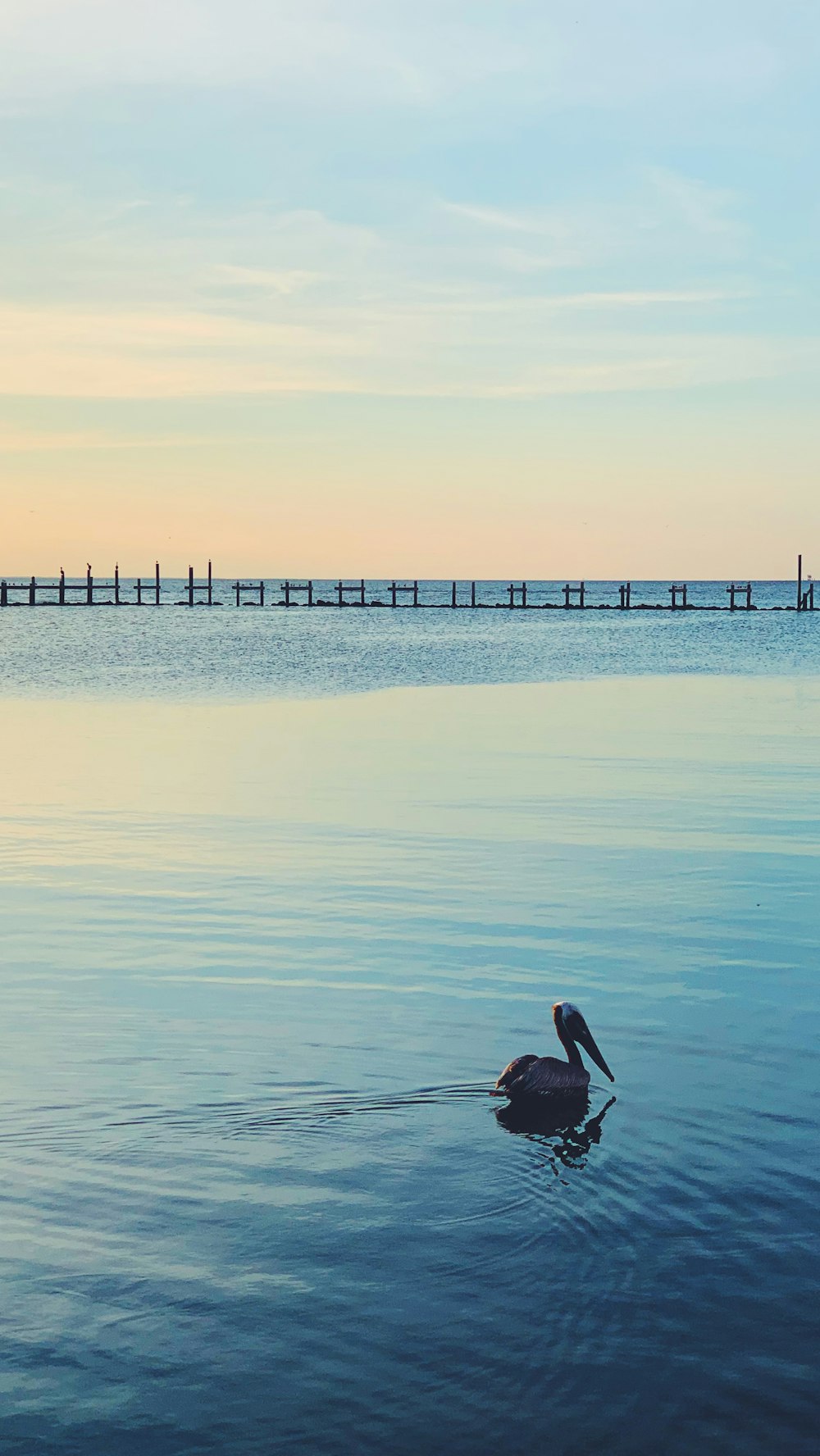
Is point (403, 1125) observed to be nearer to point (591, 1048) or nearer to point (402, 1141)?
point (402, 1141)

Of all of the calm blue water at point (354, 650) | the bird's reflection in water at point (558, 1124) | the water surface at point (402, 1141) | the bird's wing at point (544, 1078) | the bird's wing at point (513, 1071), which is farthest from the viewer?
the calm blue water at point (354, 650)

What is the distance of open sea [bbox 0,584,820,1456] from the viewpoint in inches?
235

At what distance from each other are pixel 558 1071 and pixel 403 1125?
3.34ft

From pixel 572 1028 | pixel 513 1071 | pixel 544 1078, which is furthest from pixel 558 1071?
pixel 572 1028

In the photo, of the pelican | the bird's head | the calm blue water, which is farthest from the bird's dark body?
the calm blue water

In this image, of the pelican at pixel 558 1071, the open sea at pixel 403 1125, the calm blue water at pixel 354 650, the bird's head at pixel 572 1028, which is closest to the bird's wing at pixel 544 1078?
the pelican at pixel 558 1071

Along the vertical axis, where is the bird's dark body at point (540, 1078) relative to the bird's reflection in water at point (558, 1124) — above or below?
above

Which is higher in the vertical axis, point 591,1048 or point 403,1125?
point 591,1048

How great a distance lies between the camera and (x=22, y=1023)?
1062 centimetres

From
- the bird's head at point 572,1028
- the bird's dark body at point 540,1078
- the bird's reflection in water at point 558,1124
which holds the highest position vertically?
the bird's head at point 572,1028

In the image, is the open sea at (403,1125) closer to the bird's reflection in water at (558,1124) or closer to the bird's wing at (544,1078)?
the bird's reflection in water at (558,1124)

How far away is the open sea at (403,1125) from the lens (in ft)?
19.6

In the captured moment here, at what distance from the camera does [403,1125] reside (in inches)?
341

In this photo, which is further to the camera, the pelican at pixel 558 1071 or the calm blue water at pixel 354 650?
the calm blue water at pixel 354 650
